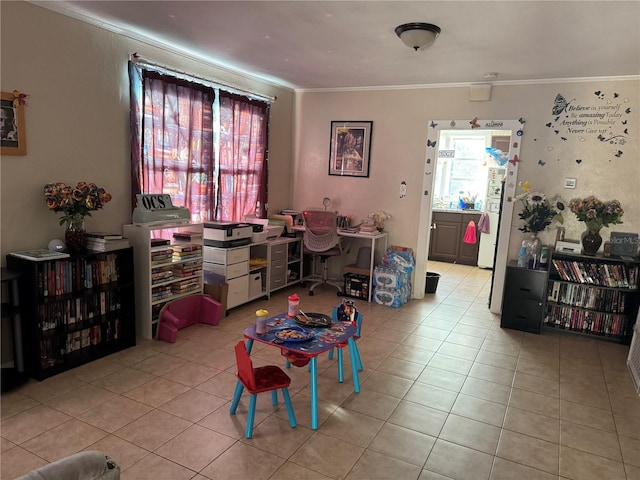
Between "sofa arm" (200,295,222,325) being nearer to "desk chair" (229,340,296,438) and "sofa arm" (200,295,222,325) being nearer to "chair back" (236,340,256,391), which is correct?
"desk chair" (229,340,296,438)

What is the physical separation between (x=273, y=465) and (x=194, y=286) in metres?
2.28

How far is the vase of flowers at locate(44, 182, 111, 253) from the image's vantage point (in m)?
3.08

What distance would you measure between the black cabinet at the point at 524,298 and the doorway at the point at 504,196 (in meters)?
0.44

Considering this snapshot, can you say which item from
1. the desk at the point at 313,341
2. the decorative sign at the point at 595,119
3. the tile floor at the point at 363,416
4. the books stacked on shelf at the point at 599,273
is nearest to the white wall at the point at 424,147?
the decorative sign at the point at 595,119

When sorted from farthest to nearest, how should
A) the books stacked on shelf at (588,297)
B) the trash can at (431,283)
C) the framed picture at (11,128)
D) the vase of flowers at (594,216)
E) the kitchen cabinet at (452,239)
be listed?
1. the kitchen cabinet at (452,239)
2. the trash can at (431,283)
3. the books stacked on shelf at (588,297)
4. the vase of flowers at (594,216)
5. the framed picture at (11,128)

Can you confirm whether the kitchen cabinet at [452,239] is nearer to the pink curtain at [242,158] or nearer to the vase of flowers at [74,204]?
the pink curtain at [242,158]

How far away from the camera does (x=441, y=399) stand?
301cm

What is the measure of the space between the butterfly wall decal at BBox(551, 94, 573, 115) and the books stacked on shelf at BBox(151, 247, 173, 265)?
4.11 m

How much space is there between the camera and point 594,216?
4160mm

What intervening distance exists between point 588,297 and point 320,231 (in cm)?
293

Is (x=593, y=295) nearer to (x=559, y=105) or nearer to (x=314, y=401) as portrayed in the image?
(x=559, y=105)

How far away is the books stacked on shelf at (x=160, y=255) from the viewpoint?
371 cm

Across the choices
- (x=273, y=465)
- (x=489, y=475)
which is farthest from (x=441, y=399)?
(x=273, y=465)

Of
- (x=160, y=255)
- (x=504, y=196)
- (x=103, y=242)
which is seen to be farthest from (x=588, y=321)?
(x=103, y=242)
